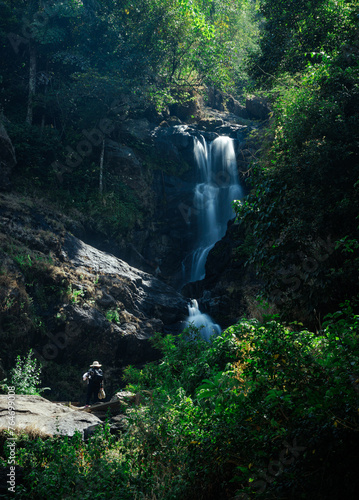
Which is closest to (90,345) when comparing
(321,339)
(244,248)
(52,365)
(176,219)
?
(52,365)

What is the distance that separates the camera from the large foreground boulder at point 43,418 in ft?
21.0

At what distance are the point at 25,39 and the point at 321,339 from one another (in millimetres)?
24857

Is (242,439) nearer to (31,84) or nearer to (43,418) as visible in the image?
(43,418)

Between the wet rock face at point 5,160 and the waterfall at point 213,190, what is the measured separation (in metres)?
12.3

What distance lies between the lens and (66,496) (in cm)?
492

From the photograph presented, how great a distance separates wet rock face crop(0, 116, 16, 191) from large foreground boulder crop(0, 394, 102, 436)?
36.1 feet

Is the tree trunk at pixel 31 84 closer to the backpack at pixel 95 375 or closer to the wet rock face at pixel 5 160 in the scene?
the wet rock face at pixel 5 160

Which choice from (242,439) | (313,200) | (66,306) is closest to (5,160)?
(66,306)

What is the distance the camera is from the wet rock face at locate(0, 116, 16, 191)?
16.0 m

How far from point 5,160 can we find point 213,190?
1424 cm

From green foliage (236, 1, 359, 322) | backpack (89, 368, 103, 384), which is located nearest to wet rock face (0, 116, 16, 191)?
backpack (89, 368, 103, 384)

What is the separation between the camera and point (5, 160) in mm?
16328

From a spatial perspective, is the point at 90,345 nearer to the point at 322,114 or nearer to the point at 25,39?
the point at 322,114

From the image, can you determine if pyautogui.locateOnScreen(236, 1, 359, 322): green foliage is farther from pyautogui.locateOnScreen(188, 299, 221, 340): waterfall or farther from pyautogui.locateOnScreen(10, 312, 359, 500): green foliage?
pyautogui.locateOnScreen(188, 299, 221, 340): waterfall
